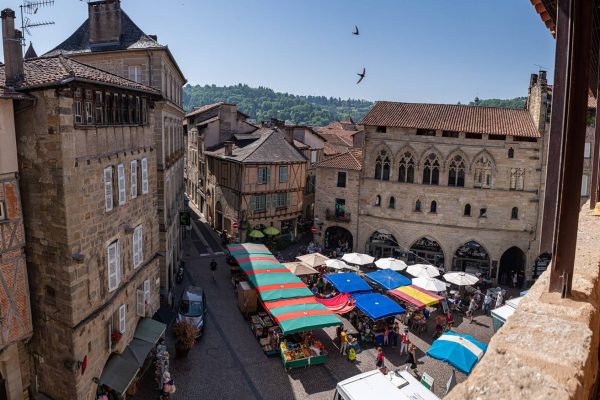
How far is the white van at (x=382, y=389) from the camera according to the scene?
530 inches

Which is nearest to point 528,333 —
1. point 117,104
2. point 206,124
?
point 117,104

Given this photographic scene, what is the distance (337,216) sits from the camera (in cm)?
3591

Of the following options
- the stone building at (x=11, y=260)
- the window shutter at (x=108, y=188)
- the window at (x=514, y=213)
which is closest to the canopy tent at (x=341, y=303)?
the window shutter at (x=108, y=188)

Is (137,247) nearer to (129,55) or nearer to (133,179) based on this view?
(133,179)

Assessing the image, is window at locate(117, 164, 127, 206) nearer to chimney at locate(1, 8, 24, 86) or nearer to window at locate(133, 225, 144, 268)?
window at locate(133, 225, 144, 268)

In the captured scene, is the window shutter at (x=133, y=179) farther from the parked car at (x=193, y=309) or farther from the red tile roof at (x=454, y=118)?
the red tile roof at (x=454, y=118)

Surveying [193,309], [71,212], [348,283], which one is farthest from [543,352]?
[348,283]

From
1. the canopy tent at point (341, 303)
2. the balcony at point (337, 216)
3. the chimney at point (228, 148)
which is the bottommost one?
the canopy tent at point (341, 303)

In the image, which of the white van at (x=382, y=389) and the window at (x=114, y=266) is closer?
the white van at (x=382, y=389)

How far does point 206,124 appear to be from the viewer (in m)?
41.5

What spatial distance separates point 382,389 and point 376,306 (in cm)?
734

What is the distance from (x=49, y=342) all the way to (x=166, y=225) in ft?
36.5

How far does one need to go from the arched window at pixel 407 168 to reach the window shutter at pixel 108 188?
23.7m

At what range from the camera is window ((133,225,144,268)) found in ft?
54.8
